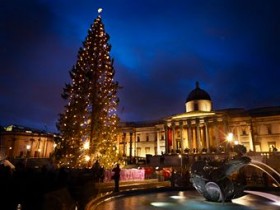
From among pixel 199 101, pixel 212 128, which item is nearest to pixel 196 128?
pixel 212 128

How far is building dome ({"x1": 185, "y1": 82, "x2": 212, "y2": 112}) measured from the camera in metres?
60.0

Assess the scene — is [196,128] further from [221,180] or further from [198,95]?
[221,180]

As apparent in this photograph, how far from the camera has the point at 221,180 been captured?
1047 centimetres

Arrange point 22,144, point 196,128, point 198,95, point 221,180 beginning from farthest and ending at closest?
point 22,144
point 198,95
point 196,128
point 221,180

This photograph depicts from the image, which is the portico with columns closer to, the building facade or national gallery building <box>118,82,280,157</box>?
national gallery building <box>118,82,280,157</box>

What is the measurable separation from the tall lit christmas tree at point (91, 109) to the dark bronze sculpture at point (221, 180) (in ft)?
39.6

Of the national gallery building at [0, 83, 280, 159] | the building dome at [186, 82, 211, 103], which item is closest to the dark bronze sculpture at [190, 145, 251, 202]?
the national gallery building at [0, 83, 280, 159]

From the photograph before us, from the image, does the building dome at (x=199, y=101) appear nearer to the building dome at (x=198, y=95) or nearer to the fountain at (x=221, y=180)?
the building dome at (x=198, y=95)

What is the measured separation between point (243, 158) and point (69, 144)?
1450cm

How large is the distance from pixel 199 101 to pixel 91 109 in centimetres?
4272

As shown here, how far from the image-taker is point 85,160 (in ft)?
69.4

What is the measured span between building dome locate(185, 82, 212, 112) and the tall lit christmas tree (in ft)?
132

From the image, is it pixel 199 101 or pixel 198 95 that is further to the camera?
pixel 198 95

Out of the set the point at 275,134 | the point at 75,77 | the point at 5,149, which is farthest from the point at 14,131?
the point at 275,134
